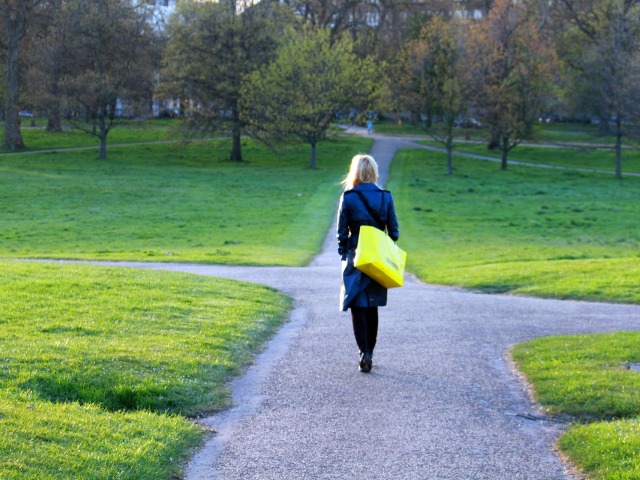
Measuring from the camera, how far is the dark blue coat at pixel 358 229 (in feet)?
27.7

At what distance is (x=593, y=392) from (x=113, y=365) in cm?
419

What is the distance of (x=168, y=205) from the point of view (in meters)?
35.3

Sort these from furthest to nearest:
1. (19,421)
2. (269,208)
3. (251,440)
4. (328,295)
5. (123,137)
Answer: (123,137) → (269,208) → (328,295) → (251,440) → (19,421)

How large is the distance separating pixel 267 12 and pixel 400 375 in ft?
169

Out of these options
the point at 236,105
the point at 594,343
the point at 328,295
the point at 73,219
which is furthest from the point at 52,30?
the point at 594,343

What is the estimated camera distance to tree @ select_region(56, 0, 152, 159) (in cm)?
5225

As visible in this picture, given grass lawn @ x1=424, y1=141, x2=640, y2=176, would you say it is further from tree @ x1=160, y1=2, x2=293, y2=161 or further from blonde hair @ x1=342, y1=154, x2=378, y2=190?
blonde hair @ x1=342, y1=154, x2=378, y2=190

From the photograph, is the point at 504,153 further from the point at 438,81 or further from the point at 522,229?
the point at 522,229

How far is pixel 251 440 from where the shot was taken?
6.16 metres

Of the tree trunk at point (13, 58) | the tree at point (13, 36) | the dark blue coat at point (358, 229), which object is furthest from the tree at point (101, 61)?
the dark blue coat at point (358, 229)

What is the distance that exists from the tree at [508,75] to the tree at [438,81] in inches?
47.8

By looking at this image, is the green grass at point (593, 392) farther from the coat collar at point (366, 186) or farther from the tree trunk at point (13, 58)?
the tree trunk at point (13, 58)

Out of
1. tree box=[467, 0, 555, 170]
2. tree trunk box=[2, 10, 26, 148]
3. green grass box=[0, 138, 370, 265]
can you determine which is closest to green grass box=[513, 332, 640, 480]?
green grass box=[0, 138, 370, 265]

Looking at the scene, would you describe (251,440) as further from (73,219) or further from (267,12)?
(267,12)
